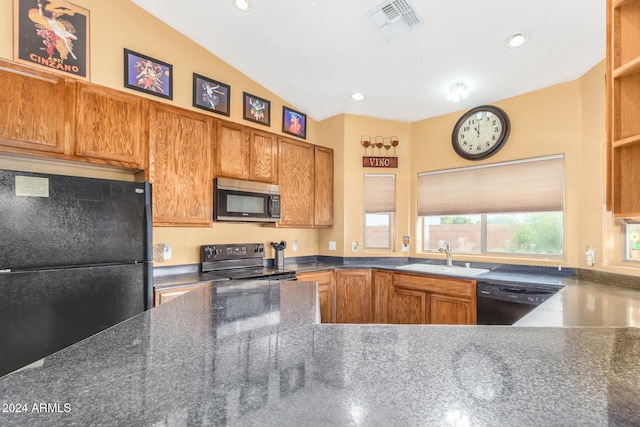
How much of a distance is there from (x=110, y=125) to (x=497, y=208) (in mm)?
3645

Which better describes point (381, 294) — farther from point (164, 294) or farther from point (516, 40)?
point (516, 40)

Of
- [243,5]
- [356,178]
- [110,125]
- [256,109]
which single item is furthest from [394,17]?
[110,125]

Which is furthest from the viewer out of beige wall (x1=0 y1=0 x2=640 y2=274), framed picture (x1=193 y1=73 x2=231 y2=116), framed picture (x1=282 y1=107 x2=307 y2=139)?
framed picture (x1=282 y1=107 x2=307 y2=139)

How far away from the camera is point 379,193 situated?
154 inches

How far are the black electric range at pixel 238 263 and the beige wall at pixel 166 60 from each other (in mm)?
107

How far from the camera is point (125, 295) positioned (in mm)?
2051

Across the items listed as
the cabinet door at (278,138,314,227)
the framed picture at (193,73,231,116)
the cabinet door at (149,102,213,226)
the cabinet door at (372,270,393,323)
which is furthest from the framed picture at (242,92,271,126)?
the cabinet door at (372,270,393,323)

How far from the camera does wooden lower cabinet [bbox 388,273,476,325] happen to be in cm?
280

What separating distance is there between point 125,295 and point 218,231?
1.22 m

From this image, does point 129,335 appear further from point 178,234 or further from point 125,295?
point 178,234

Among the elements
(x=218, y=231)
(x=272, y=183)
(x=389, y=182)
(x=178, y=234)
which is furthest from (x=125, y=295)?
(x=389, y=182)

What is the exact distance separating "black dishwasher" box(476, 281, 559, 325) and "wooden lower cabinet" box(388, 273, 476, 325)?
0.24 ft

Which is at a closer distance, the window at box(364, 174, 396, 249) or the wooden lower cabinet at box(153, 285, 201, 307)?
the wooden lower cabinet at box(153, 285, 201, 307)

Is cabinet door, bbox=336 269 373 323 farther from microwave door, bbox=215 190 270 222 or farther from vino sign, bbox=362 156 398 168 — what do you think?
vino sign, bbox=362 156 398 168
